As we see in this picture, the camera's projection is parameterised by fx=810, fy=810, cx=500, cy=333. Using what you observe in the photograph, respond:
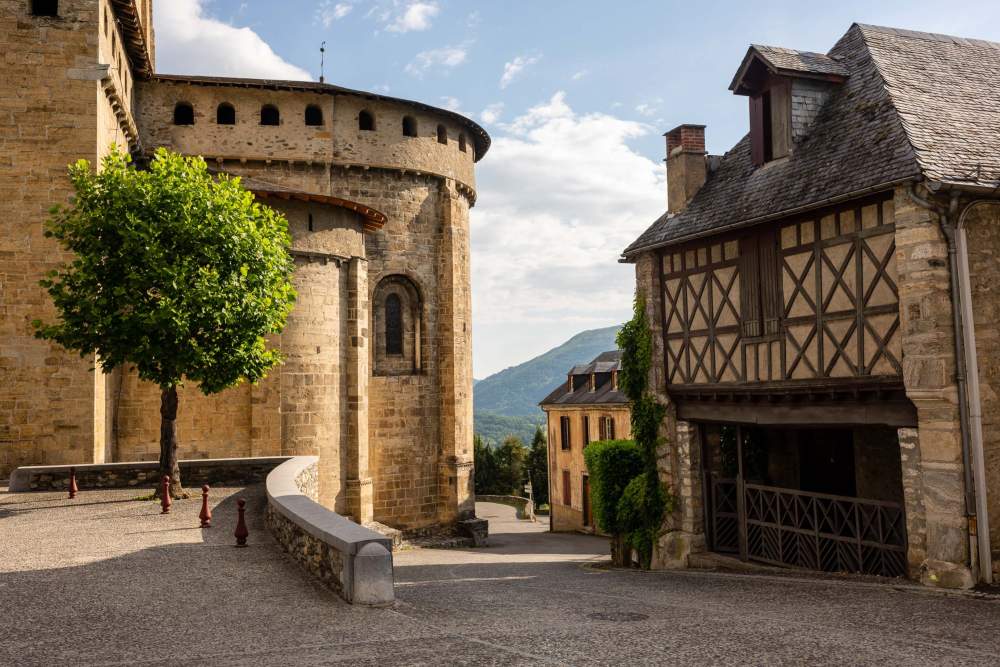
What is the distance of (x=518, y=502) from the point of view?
57.5m

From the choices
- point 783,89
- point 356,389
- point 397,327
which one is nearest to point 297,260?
point 356,389

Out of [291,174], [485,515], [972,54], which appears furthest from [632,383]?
[485,515]

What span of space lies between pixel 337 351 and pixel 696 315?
10603mm

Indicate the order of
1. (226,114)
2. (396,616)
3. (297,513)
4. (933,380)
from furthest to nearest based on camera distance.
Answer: (226,114) → (933,380) → (297,513) → (396,616)

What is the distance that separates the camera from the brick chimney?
16812mm

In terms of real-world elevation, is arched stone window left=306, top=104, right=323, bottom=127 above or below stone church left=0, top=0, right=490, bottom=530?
above

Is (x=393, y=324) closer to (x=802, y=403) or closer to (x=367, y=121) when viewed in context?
(x=367, y=121)

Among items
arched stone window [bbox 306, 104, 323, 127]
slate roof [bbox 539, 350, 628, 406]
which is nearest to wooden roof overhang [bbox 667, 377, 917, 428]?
arched stone window [bbox 306, 104, 323, 127]

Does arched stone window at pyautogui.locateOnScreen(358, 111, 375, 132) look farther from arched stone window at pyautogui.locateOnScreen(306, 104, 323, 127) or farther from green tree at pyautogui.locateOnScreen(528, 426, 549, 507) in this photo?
green tree at pyautogui.locateOnScreen(528, 426, 549, 507)

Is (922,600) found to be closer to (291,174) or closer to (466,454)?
(466,454)

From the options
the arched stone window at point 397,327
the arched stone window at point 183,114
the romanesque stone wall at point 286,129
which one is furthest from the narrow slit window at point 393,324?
the arched stone window at point 183,114

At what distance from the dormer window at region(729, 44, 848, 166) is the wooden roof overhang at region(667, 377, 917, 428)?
4.38 metres

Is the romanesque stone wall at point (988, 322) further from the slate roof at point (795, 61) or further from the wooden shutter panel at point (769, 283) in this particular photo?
the slate roof at point (795, 61)

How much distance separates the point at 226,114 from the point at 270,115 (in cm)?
131
